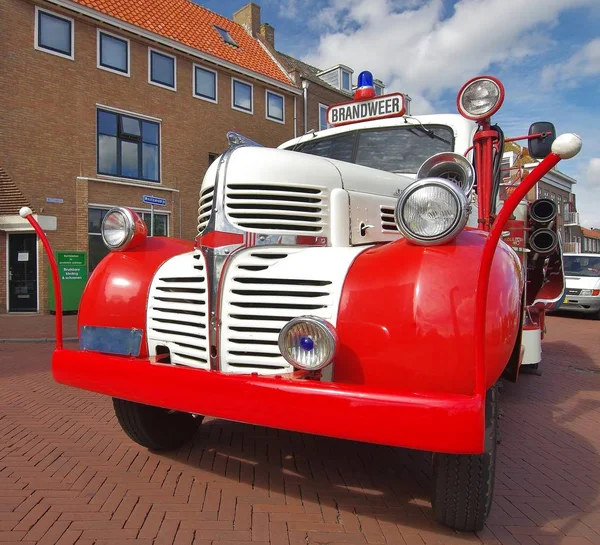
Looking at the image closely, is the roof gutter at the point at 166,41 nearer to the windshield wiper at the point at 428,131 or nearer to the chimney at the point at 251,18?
the chimney at the point at 251,18

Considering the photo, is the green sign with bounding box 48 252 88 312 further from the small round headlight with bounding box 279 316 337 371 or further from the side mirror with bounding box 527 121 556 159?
the small round headlight with bounding box 279 316 337 371

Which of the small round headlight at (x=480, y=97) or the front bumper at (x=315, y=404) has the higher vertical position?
the small round headlight at (x=480, y=97)

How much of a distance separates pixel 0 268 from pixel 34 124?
4087mm

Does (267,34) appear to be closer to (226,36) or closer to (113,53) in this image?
(226,36)

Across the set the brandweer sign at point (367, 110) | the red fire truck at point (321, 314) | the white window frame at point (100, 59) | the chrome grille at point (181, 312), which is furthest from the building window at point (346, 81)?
the chrome grille at point (181, 312)

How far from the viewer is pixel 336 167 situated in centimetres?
297

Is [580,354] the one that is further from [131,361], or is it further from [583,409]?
[131,361]

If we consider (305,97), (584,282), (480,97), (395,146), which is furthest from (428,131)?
(305,97)

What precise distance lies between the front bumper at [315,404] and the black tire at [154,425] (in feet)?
2.35

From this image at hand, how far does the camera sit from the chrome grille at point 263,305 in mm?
2320

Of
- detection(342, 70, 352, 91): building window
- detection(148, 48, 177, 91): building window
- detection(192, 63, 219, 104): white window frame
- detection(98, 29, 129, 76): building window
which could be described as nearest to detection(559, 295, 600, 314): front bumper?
detection(192, 63, 219, 104): white window frame

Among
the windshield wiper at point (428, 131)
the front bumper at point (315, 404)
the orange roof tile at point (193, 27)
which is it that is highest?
the orange roof tile at point (193, 27)

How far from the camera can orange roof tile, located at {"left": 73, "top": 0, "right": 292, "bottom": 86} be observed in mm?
15008

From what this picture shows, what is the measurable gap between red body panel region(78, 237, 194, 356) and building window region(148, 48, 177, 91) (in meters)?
→ 14.0
